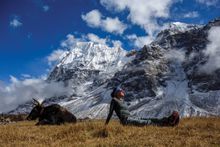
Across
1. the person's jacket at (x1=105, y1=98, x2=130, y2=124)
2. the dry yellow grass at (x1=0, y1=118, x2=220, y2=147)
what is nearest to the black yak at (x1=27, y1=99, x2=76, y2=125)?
the person's jacket at (x1=105, y1=98, x2=130, y2=124)

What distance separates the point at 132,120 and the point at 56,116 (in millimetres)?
7832

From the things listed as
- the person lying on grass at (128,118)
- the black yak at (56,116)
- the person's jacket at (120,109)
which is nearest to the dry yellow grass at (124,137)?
the person lying on grass at (128,118)

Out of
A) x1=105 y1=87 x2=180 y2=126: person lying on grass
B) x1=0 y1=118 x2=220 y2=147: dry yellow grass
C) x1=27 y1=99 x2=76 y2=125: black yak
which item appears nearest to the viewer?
x1=0 y1=118 x2=220 y2=147: dry yellow grass

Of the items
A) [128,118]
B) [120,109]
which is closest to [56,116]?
[120,109]

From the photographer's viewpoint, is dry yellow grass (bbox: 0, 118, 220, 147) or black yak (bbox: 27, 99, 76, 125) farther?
black yak (bbox: 27, 99, 76, 125)

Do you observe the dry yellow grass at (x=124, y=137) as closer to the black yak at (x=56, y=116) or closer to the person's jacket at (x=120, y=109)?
the person's jacket at (x=120, y=109)

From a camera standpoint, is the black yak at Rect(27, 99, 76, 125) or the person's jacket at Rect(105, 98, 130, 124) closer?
the person's jacket at Rect(105, 98, 130, 124)

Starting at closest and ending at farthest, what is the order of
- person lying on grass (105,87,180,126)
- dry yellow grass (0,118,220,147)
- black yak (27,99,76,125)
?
1. dry yellow grass (0,118,220,147)
2. person lying on grass (105,87,180,126)
3. black yak (27,99,76,125)

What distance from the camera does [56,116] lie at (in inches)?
995

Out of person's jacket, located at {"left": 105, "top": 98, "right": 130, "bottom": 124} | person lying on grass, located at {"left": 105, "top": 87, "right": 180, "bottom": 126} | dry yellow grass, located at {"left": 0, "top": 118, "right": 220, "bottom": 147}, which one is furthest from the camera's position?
person's jacket, located at {"left": 105, "top": 98, "right": 130, "bottom": 124}

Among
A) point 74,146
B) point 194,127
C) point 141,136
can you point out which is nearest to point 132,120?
point 194,127

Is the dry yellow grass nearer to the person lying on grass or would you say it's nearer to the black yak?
the person lying on grass

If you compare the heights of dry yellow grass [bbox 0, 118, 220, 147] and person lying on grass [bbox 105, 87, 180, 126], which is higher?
person lying on grass [bbox 105, 87, 180, 126]

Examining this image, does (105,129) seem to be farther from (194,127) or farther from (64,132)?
(194,127)
